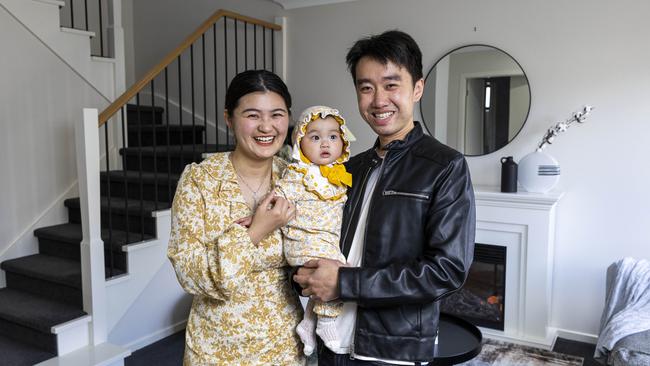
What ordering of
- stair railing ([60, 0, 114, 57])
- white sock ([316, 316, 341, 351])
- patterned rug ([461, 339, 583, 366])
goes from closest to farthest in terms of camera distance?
white sock ([316, 316, 341, 351]), patterned rug ([461, 339, 583, 366]), stair railing ([60, 0, 114, 57])

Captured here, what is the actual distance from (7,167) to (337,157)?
10.5 ft

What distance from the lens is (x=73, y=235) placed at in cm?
370

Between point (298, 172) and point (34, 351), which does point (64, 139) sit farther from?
point (298, 172)

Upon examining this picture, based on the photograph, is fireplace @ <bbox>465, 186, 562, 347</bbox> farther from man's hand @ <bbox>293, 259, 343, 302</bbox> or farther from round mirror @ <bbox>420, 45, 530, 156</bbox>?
man's hand @ <bbox>293, 259, 343, 302</bbox>

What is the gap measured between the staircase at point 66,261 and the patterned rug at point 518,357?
2322 millimetres

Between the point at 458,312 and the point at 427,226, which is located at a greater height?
the point at 427,226

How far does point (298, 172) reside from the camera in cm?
→ 140

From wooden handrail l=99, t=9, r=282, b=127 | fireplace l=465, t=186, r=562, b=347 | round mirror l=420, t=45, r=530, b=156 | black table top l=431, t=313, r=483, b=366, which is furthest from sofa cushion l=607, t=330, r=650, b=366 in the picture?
wooden handrail l=99, t=9, r=282, b=127

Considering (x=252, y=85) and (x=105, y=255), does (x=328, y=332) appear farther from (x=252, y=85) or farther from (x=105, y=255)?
(x=105, y=255)

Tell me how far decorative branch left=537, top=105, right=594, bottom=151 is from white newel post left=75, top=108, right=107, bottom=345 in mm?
2778

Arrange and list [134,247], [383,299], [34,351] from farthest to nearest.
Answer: [134,247] → [34,351] → [383,299]

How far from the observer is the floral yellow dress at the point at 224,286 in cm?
127

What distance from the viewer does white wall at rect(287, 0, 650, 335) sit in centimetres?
329

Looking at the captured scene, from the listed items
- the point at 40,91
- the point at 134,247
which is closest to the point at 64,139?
the point at 40,91
